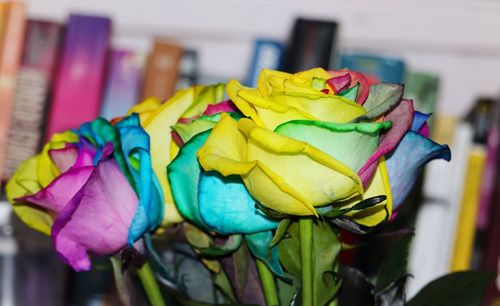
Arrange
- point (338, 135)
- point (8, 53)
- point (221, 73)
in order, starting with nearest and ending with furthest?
point (338, 135), point (8, 53), point (221, 73)

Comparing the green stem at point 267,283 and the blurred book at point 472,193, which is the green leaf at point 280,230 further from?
the blurred book at point 472,193

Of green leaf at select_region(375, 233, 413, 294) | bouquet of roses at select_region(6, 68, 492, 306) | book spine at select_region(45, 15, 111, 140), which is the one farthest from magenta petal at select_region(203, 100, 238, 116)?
book spine at select_region(45, 15, 111, 140)

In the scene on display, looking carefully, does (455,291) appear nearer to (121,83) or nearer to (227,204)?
(227,204)

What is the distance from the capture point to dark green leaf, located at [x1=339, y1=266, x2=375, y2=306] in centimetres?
43

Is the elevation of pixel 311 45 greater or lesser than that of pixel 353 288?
greater

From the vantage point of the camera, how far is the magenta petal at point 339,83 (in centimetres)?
39

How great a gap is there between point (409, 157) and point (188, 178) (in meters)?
0.10

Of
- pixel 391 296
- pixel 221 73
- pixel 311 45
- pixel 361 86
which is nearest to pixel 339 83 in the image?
pixel 361 86

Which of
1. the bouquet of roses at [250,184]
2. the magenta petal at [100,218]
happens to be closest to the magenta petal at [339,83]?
the bouquet of roses at [250,184]

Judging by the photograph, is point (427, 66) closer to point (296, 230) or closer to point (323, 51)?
point (323, 51)

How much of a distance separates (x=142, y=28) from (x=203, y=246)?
0.51 m

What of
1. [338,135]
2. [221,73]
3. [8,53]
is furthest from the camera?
[221,73]

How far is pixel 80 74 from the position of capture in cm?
78

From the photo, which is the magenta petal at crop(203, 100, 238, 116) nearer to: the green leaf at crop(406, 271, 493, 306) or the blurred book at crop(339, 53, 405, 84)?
the green leaf at crop(406, 271, 493, 306)
